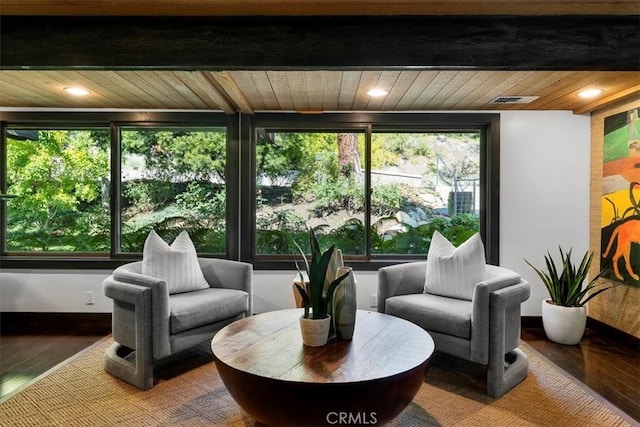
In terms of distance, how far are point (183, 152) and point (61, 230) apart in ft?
4.97

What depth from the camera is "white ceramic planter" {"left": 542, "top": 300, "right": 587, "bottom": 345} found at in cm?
320

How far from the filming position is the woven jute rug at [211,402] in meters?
2.11

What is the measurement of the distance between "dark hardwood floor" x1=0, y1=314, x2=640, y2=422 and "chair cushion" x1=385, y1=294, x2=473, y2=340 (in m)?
0.96

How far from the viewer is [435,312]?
8.71 ft

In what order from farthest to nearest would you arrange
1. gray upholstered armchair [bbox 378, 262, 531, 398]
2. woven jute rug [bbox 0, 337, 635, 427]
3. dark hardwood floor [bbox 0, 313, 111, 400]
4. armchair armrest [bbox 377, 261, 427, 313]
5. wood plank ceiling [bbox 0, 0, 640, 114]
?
armchair armrest [bbox 377, 261, 427, 313] → dark hardwood floor [bbox 0, 313, 111, 400] → gray upholstered armchair [bbox 378, 262, 531, 398] → woven jute rug [bbox 0, 337, 635, 427] → wood plank ceiling [bbox 0, 0, 640, 114]

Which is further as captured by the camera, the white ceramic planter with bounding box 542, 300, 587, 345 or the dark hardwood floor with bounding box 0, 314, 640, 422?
the white ceramic planter with bounding box 542, 300, 587, 345

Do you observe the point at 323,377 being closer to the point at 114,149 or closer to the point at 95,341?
the point at 95,341

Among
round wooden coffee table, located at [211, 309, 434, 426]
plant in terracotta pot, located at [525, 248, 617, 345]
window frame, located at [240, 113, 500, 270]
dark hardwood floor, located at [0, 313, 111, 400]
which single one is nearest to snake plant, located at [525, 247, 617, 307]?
plant in terracotta pot, located at [525, 248, 617, 345]

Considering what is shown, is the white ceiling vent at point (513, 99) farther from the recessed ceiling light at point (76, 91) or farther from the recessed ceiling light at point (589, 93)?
the recessed ceiling light at point (76, 91)

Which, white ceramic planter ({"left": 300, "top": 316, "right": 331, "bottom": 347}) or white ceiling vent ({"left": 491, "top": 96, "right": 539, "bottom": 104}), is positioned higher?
white ceiling vent ({"left": 491, "top": 96, "right": 539, "bottom": 104})

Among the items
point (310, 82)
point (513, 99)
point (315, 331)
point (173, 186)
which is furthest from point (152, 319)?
point (513, 99)

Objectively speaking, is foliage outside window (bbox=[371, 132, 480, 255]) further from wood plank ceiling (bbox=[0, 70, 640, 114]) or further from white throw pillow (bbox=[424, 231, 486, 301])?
white throw pillow (bbox=[424, 231, 486, 301])

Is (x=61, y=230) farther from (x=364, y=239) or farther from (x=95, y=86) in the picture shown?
(x=364, y=239)

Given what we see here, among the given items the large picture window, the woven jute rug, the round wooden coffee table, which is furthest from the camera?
the large picture window
